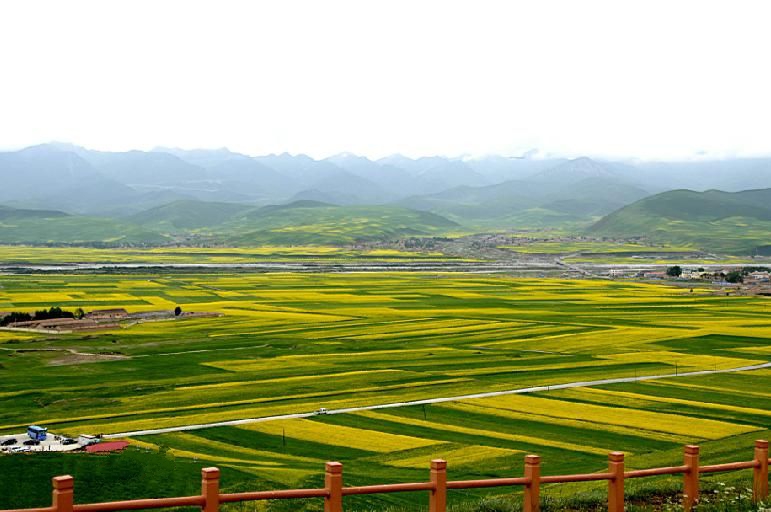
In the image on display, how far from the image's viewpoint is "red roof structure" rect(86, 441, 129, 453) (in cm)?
3812

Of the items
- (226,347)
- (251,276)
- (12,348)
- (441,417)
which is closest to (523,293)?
(251,276)

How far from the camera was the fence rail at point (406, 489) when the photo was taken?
47.1 feet

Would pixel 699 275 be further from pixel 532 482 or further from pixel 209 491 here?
pixel 209 491

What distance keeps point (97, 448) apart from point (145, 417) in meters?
8.76

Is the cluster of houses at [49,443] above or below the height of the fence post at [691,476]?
below

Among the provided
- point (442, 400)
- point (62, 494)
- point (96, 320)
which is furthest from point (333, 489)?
point (96, 320)

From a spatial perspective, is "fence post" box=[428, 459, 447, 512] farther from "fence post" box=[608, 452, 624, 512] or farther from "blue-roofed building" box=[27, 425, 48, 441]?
"blue-roofed building" box=[27, 425, 48, 441]

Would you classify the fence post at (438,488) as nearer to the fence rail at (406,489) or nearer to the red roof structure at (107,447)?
the fence rail at (406,489)

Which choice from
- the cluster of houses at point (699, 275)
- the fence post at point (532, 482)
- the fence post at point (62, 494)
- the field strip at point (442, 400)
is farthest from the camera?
the cluster of houses at point (699, 275)

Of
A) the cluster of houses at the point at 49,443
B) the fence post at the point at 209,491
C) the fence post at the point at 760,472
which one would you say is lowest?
the cluster of houses at the point at 49,443

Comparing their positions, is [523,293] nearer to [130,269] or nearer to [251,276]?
[251,276]

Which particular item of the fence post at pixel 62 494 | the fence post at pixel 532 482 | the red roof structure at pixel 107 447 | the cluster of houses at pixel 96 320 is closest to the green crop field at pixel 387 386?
the red roof structure at pixel 107 447

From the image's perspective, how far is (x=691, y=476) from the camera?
63.7 feet

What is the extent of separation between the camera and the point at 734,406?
51594 mm
